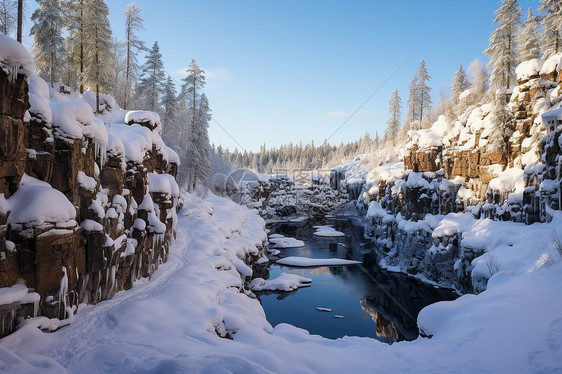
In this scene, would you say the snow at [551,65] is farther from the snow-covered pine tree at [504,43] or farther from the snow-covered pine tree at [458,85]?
the snow-covered pine tree at [458,85]

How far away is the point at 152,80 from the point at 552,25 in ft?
144

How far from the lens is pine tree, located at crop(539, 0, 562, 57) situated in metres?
28.2

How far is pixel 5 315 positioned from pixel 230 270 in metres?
13.7

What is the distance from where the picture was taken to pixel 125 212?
15.5 meters

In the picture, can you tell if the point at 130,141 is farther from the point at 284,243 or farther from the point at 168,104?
the point at 284,243

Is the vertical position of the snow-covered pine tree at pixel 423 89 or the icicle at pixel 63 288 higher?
the snow-covered pine tree at pixel 423 89

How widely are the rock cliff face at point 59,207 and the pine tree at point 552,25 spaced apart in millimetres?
37636

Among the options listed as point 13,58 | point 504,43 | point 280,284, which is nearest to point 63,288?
point 13,58

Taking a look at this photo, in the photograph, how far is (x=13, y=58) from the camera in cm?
843

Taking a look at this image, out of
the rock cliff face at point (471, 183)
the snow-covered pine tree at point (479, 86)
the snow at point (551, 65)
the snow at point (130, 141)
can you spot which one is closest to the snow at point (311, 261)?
the rock cliff face at point (471, 183)

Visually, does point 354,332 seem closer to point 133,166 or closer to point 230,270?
point 230,270

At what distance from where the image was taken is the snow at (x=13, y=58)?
27.0ft

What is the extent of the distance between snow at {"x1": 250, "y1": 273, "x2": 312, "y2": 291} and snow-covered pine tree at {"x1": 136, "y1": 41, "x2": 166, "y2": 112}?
26.2 metres

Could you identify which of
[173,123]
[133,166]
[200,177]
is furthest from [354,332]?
[173,123]
